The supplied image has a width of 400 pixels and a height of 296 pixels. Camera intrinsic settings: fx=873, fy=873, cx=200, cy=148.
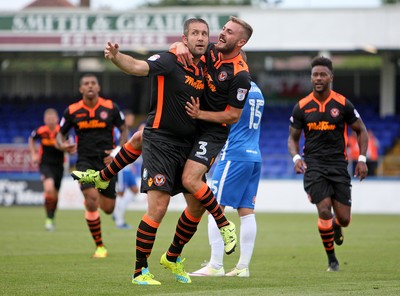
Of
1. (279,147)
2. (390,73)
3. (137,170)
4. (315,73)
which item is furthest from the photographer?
(390,73)

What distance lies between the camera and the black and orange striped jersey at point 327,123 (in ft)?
37.2

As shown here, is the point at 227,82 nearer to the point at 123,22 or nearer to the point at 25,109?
the point at 123,22

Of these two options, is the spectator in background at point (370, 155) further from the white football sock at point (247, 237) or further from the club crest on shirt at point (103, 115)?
the white football sock at point (247, 237)

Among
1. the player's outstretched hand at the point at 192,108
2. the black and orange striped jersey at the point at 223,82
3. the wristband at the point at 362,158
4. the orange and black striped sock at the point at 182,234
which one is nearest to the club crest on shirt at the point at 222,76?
the black and orange striped jersey at the point at 223,82

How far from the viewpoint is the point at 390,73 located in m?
35.1

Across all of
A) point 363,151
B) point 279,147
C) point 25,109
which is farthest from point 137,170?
point 363,151

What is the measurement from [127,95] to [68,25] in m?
7.90

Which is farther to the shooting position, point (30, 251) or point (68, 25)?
point (68, 25)

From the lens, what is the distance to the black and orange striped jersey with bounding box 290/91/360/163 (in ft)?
37.2

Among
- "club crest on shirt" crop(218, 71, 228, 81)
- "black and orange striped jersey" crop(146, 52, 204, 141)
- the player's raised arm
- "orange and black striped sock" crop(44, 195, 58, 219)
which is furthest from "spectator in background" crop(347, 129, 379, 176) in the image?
the player's raised arm

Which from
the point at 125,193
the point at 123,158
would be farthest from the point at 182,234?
the point at 125,193

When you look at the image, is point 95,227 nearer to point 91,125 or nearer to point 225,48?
point 91,125

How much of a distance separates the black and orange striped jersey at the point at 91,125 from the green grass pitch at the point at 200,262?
1584 millimetres

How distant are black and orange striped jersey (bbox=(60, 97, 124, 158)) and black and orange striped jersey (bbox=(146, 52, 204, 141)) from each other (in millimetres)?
4096
